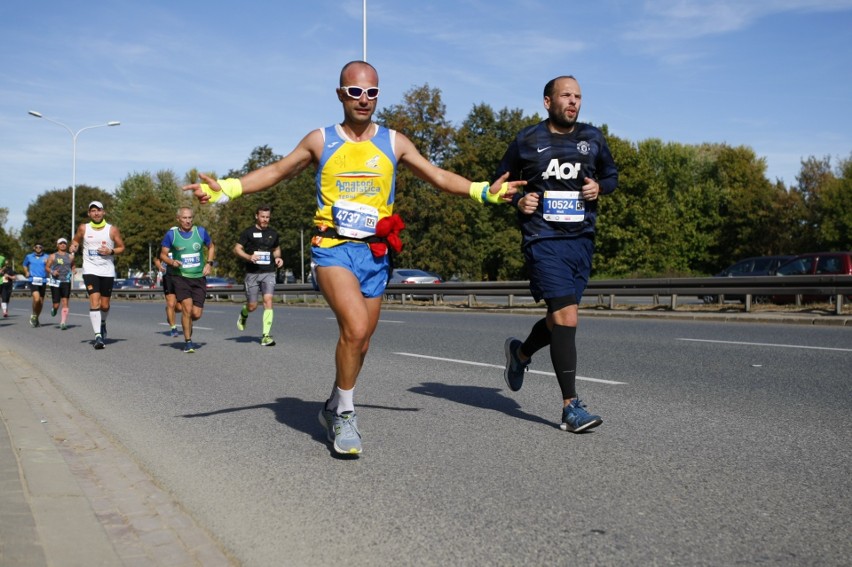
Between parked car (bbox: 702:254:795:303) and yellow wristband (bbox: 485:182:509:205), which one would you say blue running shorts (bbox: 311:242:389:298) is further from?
parked car (bbox: 702:254:795:303)

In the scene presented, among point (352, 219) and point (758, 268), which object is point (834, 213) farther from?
point (352, 219)

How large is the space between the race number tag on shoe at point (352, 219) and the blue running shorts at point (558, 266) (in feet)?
4.09

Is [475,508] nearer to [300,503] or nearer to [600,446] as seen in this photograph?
[300,503]

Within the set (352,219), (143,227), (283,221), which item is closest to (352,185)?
(352,219)

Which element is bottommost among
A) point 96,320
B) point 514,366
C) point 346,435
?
point 346,435

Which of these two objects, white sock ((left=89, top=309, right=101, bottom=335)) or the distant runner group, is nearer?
the distant runner group

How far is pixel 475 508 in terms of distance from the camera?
3.79 m

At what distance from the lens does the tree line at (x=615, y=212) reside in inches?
2158

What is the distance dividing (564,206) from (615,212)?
5987cm

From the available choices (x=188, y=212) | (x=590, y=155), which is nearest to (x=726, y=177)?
(x=188, y=212)

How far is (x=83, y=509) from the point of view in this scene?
151 inches

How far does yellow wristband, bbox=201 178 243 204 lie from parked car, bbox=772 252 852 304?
19.5 m

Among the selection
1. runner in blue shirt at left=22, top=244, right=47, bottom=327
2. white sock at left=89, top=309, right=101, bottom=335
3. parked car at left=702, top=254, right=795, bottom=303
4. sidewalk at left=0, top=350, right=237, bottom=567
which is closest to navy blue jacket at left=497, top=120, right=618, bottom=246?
sidewalk at left=0, top=350, right=237, bottom=567

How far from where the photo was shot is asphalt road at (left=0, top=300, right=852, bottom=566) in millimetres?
3336
